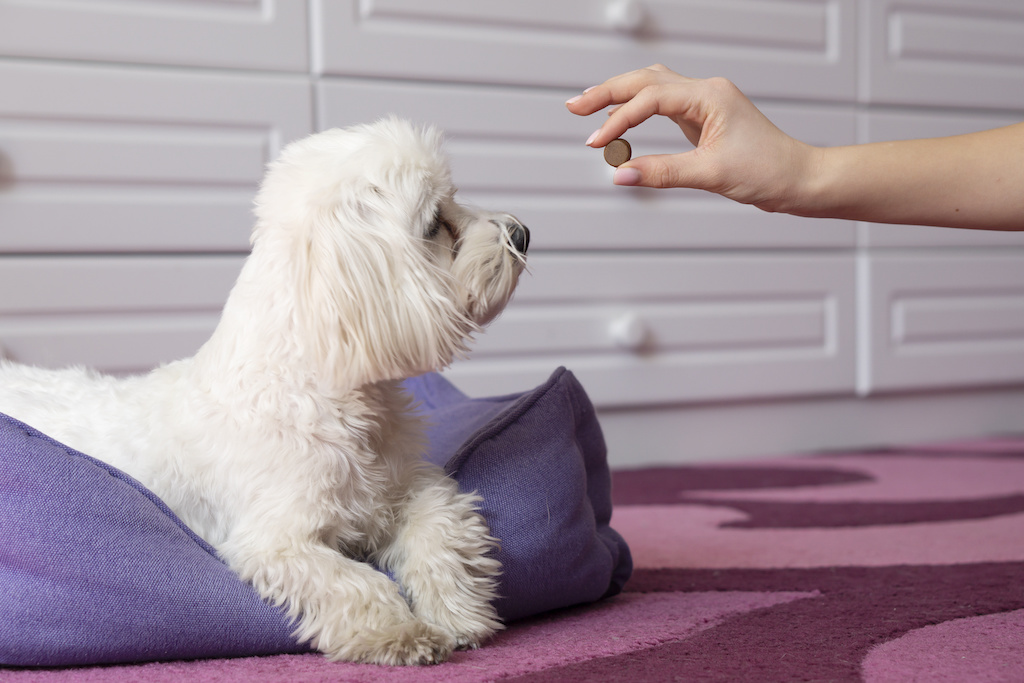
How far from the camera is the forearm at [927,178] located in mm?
882

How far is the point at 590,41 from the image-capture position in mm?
1779

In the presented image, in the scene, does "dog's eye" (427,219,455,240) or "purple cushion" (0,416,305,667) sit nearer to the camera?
"purple cushion" (0,416,305,667)

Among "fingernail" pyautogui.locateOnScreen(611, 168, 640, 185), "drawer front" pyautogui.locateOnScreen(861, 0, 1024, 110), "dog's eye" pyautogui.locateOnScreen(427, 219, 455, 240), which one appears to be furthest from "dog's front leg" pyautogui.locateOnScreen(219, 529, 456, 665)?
"drawer front" pyautogui.locateOnScreen(861, 0, 1024, 110)

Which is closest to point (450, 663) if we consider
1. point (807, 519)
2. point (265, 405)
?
point (265, 405)

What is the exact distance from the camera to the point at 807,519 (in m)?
1.37

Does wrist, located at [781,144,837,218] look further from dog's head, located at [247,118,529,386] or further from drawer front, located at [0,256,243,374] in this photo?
drawer front, located at [0,256,243,374]

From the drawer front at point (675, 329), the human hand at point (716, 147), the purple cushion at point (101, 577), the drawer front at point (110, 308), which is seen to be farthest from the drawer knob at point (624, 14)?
the purple cushion at point (101, 577)

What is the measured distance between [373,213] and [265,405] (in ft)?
0.64

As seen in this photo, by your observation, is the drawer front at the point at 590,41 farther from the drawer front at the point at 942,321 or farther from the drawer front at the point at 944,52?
the drawer front at the point at 942,321

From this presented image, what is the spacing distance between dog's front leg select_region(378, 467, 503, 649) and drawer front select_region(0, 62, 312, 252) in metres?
0.75

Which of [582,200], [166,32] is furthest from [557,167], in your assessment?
[166,32]

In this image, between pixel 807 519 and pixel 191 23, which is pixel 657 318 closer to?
pixel 807 519

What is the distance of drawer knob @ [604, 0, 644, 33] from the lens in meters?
1.76

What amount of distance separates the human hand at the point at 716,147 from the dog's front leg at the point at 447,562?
0.34 m
